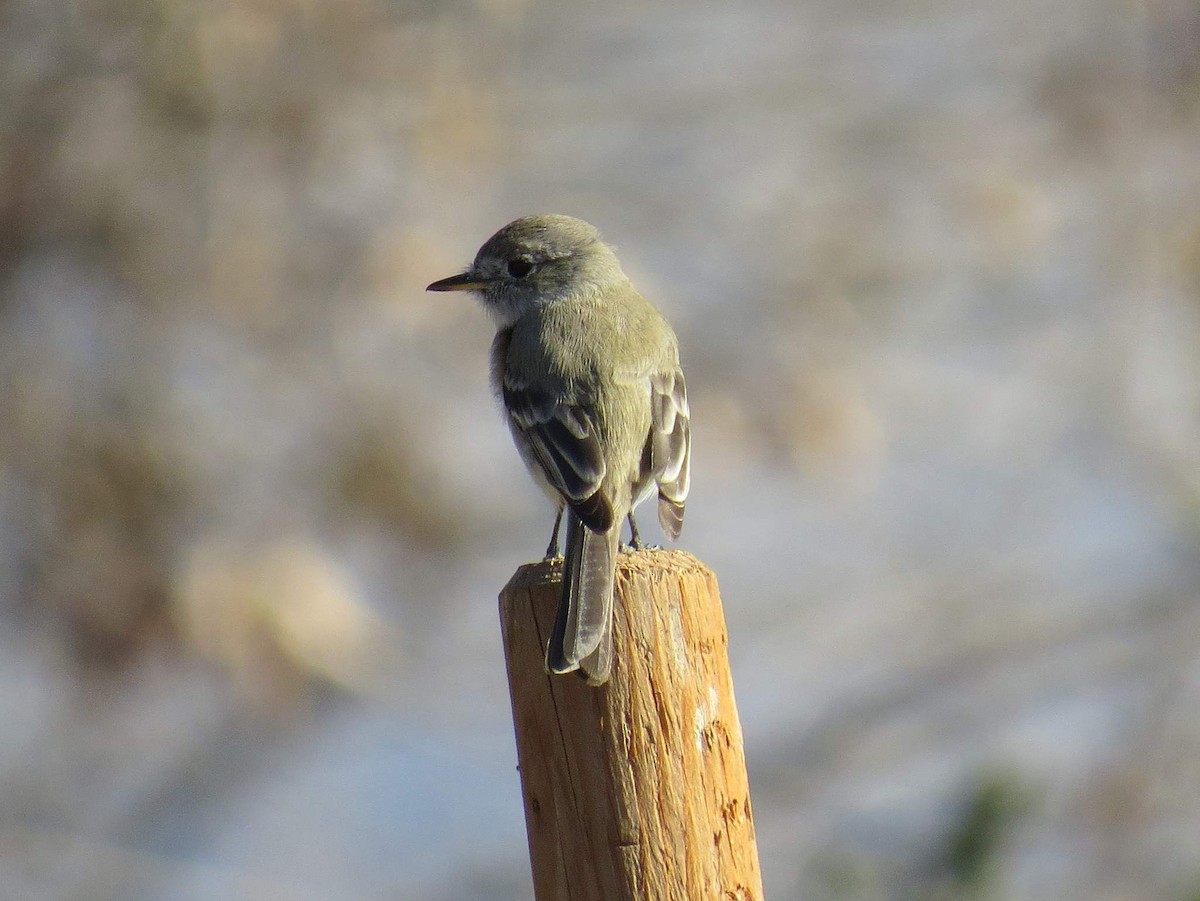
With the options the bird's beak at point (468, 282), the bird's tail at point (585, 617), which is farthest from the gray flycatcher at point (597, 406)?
the bird's beak at point (468, 282)

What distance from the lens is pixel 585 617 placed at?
2.98 metres

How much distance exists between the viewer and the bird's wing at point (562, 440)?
427 centimetres

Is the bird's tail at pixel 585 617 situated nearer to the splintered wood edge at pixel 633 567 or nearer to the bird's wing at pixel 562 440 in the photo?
the splintered wood edge at pixel 633 567

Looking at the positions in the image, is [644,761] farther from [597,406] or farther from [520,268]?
[520,268]

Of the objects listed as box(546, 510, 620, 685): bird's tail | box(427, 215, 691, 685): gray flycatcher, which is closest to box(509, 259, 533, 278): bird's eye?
box(427, 215, 691, 685): gray flycatcher

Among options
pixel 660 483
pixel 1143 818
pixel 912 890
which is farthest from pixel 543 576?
pixel 1143 818

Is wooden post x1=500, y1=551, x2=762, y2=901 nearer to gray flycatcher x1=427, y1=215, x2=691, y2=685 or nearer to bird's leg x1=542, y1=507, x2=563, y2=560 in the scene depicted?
gray flycatcher x1=427, y1=215, x2=691, y2=685

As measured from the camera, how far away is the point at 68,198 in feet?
25.9

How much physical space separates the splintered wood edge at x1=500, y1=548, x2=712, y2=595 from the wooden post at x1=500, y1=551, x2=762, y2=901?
0.03m

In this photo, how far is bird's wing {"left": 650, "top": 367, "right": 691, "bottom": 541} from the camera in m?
4.51

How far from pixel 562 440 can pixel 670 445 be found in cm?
34

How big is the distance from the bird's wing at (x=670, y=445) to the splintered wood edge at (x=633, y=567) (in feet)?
2.90

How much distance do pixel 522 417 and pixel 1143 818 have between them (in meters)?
5.40

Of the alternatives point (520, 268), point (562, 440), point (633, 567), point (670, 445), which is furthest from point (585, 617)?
point (520, 268)
